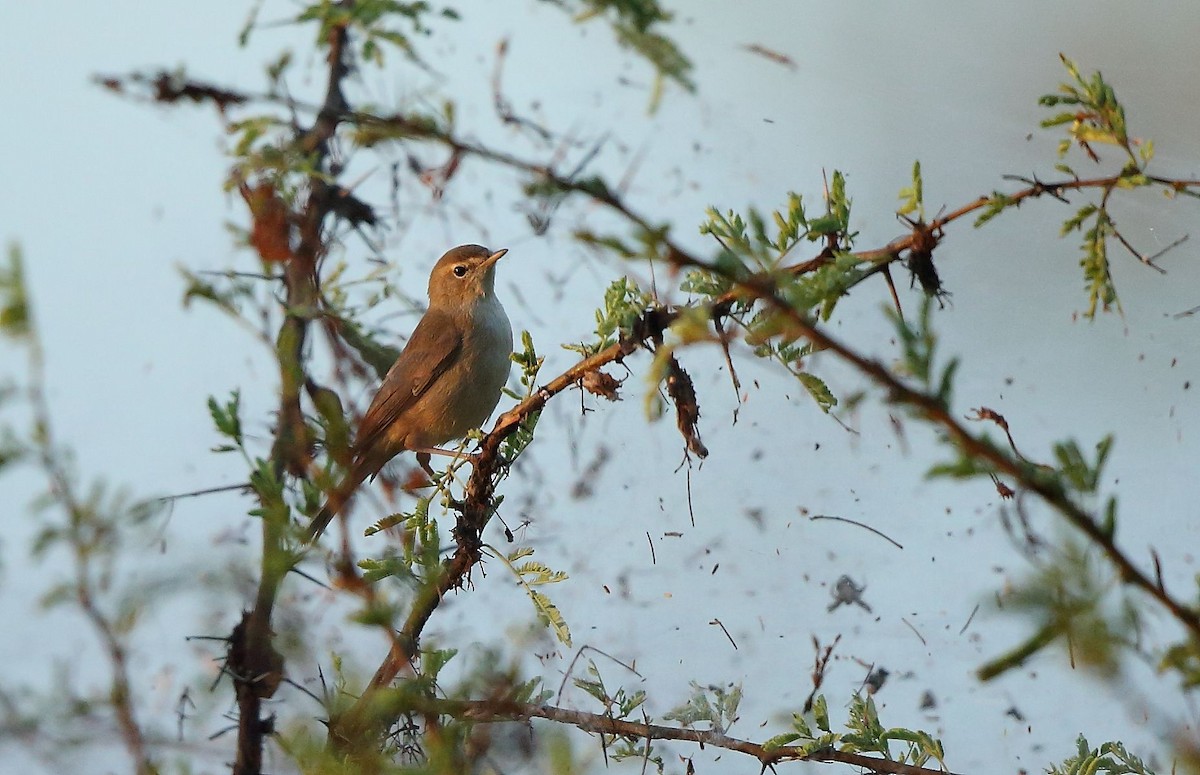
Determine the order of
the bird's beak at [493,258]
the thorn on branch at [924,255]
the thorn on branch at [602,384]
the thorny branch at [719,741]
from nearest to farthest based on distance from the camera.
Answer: the thorn on branch at [924,255], the thorn on branch at [602,384], the thorny branch at [719,741], the bird's beak at [493,258]

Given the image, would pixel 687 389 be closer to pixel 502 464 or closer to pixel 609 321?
pixel 609 321

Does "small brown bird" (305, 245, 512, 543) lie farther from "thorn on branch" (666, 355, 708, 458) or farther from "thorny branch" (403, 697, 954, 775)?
"thorn on branch" (666, 355, 708, 458)

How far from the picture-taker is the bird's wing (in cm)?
411

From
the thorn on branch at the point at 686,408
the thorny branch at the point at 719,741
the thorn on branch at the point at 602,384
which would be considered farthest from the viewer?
the thorny branch at the point at 719,741

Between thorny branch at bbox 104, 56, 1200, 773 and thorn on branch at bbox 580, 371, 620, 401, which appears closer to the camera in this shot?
thorny branch at bbox 104, 56, 1200, 773

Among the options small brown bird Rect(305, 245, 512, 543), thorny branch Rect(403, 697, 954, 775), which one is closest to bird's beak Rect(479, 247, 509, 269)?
small brown bird Rect(305, 245, 512, 543)

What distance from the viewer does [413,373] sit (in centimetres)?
422

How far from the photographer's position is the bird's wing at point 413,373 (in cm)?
411

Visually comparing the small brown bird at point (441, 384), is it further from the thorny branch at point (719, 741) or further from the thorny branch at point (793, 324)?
the thorny branch at point (793, 324)

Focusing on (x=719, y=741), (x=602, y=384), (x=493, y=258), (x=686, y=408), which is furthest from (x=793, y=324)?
(x=493, y=258)

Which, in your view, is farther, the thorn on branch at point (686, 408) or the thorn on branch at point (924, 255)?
the thorn on branch at point (686, 408)

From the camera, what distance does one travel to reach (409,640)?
1.42 meters

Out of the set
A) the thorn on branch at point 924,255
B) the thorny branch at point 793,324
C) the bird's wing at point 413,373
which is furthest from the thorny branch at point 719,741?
the bird's wing at point 413,373

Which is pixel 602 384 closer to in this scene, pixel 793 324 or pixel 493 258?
pixel 793 324
